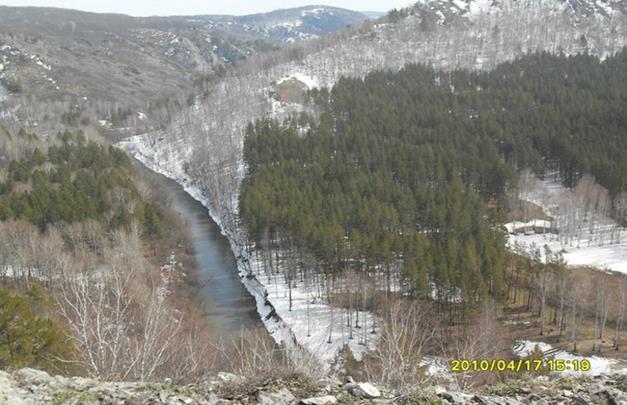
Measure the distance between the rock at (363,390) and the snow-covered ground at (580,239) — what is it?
148 feet

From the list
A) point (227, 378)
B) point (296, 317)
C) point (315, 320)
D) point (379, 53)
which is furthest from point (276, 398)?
point (379, 53)

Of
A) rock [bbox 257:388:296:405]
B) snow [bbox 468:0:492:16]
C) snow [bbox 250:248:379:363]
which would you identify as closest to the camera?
rock [bbox 257:388:296:405]

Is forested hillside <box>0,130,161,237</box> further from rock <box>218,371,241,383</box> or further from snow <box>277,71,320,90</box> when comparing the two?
snow <box>277,71,320,90</box>

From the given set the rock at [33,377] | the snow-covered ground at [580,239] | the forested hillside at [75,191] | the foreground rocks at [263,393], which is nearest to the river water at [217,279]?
the forested hillside at [75,191]

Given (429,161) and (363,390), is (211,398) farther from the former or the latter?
(429,161)

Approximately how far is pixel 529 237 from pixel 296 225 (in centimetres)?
2911

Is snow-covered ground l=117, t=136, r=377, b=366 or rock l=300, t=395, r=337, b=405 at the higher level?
rock l=300, t=395, r=337, b=405

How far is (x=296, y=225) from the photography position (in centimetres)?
5184

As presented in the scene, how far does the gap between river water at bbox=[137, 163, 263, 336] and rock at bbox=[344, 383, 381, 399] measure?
24.7 meters

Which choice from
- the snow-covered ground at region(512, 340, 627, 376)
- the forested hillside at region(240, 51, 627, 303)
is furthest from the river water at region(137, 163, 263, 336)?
the snow-covered ground at region(512, 340, 627, 376)

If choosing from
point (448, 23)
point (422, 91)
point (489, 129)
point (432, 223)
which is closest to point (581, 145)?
point (489, 129)

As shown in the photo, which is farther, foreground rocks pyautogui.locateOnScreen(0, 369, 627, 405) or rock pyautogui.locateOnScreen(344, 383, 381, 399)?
rock pyautogui.locateOnScreen(344, 383, 381, 399)

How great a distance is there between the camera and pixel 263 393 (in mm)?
9117

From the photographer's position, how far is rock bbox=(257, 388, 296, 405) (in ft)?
29.3
